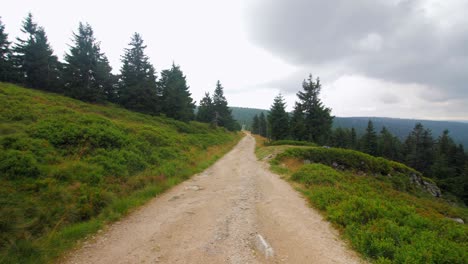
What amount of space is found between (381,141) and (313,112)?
4318cm

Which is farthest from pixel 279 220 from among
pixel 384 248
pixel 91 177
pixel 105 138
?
pixel 105 138

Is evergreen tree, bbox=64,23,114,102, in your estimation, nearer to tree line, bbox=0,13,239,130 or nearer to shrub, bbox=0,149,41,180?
tree line, bbox=0,13,239,130

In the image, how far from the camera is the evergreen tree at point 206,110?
5136 centimetres

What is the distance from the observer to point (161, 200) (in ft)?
24.8

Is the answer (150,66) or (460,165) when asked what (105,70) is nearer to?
(150,66)

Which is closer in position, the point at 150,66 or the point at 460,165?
the point at 150,66

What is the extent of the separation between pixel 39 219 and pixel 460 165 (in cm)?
7416

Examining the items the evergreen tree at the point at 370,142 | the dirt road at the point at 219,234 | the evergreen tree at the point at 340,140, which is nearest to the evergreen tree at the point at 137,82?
the dirt road at the point at 219,234

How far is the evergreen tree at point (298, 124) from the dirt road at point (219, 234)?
28518mm

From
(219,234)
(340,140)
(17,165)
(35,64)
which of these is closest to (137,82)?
(35,64)

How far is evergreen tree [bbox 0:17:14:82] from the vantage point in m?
26.9

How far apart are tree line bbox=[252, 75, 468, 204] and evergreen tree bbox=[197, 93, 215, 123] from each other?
56.6 ft

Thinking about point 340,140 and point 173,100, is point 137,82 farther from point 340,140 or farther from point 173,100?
point 340,140

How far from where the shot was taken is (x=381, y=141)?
2382 inches
